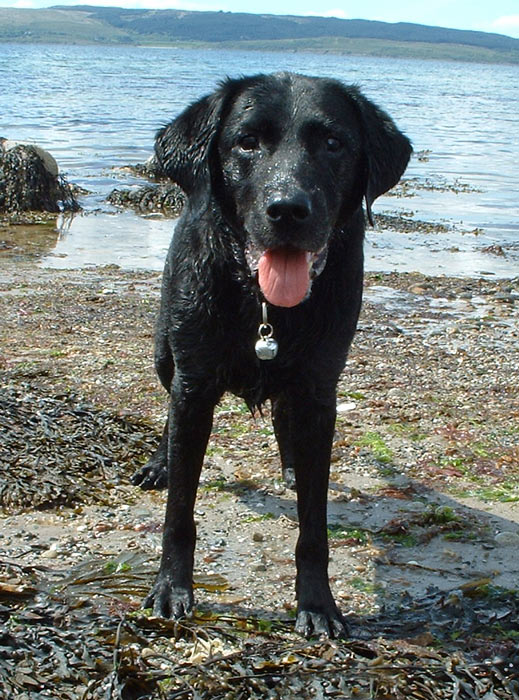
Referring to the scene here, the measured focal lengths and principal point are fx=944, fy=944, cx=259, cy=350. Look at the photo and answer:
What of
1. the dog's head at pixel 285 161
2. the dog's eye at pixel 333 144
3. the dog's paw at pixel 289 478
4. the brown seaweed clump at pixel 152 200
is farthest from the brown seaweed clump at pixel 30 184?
the dog's eye at pixel 333 144

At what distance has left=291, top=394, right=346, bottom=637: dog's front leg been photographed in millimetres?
3648

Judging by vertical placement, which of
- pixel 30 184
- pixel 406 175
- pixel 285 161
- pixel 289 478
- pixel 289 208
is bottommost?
pixel 289 478

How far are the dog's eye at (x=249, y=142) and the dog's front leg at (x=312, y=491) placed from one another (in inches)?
38.4

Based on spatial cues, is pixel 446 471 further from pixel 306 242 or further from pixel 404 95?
pixel 404 95

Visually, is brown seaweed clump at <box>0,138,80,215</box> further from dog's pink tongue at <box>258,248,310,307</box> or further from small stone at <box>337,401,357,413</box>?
dog's pink tongue at <box>258,248,310,307</box>

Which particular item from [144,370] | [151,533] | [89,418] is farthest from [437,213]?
[151,533]

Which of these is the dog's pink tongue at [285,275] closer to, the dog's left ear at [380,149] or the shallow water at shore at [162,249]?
the dog's left ear at [380,149]

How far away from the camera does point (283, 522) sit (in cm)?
454

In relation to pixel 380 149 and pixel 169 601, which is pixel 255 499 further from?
pixel 380 149

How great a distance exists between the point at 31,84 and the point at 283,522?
1971 inches

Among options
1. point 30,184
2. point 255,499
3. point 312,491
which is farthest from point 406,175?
point 312,491

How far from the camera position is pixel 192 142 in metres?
3.71

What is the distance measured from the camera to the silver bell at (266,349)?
3.51 m

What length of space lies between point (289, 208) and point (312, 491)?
1145mm
